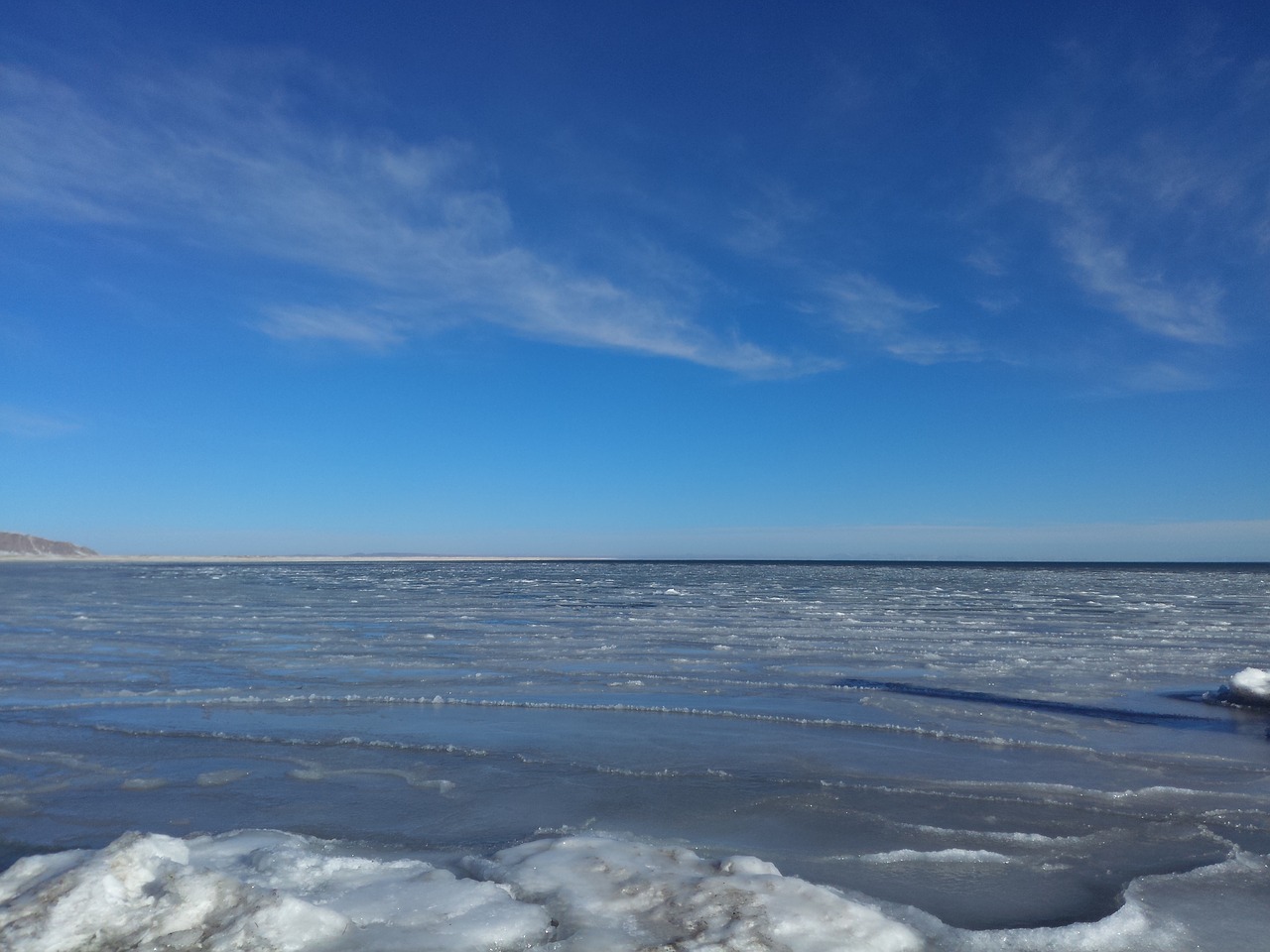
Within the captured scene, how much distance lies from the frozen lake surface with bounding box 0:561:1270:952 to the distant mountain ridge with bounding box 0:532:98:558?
575ft

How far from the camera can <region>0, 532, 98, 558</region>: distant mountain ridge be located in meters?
154

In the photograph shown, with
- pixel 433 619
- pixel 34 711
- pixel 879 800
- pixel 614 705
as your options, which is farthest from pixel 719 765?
pixel 433 619

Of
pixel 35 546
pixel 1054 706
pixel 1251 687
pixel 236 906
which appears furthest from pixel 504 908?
pixel 35 546

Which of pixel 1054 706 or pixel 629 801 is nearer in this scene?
pixel 629 801

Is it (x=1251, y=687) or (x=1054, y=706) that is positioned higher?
(x=1251, y=687)

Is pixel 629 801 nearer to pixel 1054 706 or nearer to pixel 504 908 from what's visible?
pixel 504 908

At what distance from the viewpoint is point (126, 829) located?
5082 millimetres

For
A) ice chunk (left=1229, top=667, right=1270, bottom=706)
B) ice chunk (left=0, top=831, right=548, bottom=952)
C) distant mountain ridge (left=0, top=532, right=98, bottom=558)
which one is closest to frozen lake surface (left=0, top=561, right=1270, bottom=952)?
ice chunk (left=0, top=831, right=548, bottom=952)

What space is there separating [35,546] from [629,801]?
636 ft

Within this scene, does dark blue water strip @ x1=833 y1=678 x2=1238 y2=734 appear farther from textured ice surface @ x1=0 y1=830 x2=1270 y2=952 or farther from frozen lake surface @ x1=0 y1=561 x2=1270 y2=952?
textured ice surface @ x1=0 y1=830 x2=1270 y2=952

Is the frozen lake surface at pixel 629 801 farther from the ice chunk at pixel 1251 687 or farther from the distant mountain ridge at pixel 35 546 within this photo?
Answer: the distant mountain ridge at pixel 35 546

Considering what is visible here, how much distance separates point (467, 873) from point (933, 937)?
7.66 feet

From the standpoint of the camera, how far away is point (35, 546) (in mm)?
159750

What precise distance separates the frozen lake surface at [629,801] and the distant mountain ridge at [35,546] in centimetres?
17518
